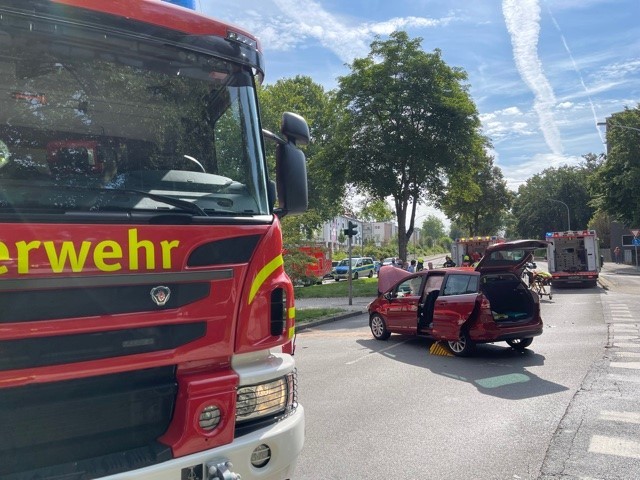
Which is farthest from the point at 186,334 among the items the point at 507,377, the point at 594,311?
the point at 594,311

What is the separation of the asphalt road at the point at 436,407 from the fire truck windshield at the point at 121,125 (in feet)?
8.97

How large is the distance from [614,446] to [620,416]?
1.01 metres

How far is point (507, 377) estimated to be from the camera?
26.1 ft

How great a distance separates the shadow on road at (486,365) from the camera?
721cm

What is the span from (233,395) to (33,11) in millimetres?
2309

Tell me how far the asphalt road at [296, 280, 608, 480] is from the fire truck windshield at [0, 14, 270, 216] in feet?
8.97

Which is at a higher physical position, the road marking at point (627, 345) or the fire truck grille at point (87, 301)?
the fire truck grille at point (87, 301)

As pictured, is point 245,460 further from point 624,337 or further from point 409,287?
point 624,337

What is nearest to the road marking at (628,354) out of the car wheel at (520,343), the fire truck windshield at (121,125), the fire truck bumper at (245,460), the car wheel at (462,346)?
the car wheel at (520,343)

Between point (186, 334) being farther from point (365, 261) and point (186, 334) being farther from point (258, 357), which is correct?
point (365, 261)

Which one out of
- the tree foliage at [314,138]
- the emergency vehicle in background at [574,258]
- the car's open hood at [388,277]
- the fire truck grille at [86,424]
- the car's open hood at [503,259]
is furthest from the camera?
the emergency vehicle in background at [574,258]

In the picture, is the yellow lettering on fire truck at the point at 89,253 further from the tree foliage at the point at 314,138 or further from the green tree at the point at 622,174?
the green tree at the point at 622,174

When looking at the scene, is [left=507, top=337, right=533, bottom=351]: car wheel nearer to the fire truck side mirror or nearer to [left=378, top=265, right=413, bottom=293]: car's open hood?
[left=378, top=265, right=413, bottom=293]: car's open hood

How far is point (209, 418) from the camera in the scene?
281cm
